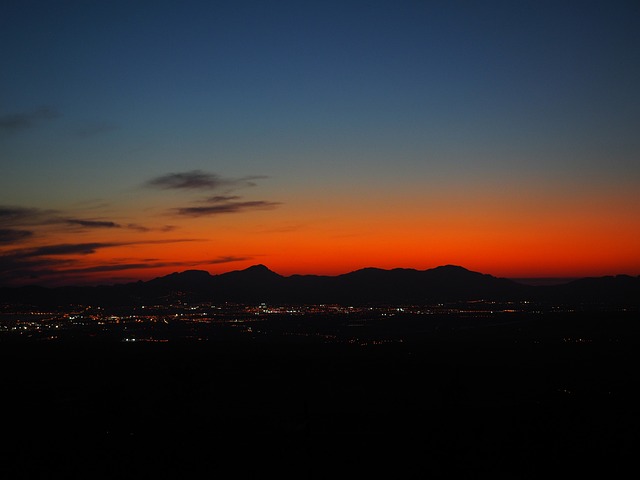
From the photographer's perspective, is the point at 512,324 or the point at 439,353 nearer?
the point at 439,353

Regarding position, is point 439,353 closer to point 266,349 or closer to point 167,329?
point 266,349

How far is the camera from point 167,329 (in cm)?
13350

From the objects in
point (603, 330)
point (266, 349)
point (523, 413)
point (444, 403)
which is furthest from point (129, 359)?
point (603, 330)

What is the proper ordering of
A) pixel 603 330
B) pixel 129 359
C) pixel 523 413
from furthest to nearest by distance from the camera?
pixel 603 330
pixel 129 359
pixel 523 413

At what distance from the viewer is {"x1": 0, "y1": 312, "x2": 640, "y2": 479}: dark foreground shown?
2784 cm

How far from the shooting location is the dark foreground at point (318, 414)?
27844mm

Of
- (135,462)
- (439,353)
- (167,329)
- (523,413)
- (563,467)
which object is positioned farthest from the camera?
(167,329)

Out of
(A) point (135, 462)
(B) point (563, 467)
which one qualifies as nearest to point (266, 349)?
(A) point (135, 462)

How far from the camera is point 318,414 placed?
39062 millimetres

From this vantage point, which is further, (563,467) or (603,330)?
(603,330)

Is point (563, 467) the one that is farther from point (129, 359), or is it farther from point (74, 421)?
point (129, 359)

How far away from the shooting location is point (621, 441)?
29.3 metres

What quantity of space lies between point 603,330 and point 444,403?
285 feet

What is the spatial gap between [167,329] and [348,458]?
11023 centimetres
